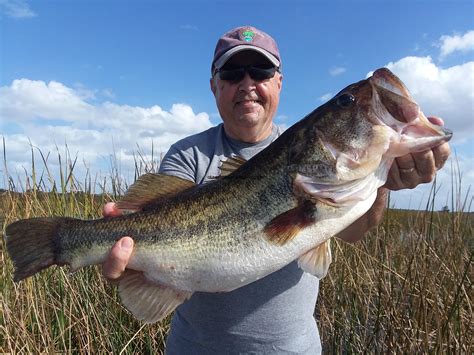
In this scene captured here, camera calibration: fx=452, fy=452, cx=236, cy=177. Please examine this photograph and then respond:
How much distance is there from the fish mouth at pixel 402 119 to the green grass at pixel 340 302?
1.74m

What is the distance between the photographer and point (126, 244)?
102 inches

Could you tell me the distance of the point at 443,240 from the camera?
5328mm

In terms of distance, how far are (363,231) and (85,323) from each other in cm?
307

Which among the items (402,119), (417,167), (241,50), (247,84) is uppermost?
(241,50)

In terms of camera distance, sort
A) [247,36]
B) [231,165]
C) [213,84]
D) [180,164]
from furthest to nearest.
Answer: [213,84] < [247,36] < [180,164] < [231,165]

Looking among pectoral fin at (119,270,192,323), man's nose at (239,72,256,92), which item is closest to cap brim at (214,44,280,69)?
man's nose at (239,72,256,92)

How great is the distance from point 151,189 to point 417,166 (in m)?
1.56

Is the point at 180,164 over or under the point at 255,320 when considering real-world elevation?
over

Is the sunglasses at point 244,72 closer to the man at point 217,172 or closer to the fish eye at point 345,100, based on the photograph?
the man at point 217,172

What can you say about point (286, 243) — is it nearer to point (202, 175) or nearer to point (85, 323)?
point (202, 175)

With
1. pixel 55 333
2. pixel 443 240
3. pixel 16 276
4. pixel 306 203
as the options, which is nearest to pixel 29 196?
pixel 55 333

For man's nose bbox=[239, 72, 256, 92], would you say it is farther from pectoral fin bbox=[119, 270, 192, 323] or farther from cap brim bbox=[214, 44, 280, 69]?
pectoral fin bbox=[119, 270, 192, 323]

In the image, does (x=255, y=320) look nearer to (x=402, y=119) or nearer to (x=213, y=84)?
(x=402, y=119)

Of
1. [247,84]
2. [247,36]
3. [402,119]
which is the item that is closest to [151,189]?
[247,84]
